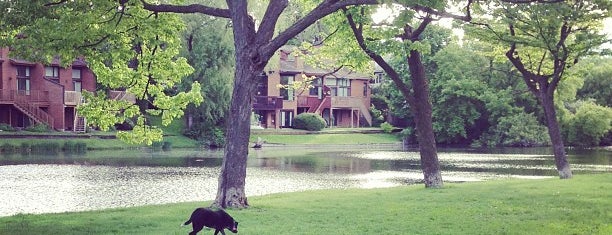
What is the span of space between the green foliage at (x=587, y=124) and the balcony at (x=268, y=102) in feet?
97.4

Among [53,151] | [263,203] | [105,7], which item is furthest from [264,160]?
[105,7]

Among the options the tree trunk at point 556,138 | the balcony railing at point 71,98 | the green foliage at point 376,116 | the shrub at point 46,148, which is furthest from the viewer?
the green foliage at point 376,116

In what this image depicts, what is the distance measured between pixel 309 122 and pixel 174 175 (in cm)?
4028

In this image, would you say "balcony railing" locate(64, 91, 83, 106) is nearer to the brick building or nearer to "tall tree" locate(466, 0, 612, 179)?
the brick building

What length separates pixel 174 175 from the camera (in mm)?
31969

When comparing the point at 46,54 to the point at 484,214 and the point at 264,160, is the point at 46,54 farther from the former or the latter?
the point at 264,160

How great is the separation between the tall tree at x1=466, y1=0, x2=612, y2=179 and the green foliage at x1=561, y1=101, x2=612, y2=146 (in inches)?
1666

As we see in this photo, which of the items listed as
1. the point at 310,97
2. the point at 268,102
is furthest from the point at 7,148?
the point at 310,97

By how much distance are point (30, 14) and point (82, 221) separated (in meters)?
4.99

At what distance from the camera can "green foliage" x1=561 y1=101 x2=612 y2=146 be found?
→ 6569 cm

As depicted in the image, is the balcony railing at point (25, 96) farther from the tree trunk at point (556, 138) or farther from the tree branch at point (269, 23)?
the tree trunk at point (556, 138)

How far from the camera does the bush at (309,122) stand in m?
71.6

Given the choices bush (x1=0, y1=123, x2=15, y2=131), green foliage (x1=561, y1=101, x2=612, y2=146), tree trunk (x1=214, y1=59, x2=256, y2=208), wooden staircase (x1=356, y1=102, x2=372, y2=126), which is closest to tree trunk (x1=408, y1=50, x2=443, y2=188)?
tree trunk (x1=214, y1=59, x2=256, y2=208)

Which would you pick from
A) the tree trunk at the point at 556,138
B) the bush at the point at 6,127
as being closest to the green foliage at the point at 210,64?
the bush at the point at 6,127
